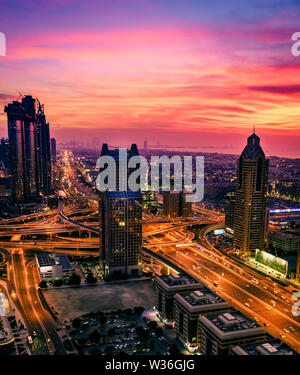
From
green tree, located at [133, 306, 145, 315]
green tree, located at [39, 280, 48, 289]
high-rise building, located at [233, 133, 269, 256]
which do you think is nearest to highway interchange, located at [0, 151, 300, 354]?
green tree, located at [39, 280, 48, 289]

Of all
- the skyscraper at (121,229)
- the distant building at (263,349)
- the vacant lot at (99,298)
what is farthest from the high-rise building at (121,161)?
the distant building at (263,349)

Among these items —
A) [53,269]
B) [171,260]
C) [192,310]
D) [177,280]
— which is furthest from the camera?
[171,260]

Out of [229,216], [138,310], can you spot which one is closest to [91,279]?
[138,310]

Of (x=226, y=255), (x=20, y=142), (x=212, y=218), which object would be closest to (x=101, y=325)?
(x=226, y=255)

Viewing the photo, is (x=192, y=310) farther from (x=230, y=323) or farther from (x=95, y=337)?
(x=95, y=337)

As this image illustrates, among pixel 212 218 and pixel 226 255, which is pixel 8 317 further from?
pixel 212 218

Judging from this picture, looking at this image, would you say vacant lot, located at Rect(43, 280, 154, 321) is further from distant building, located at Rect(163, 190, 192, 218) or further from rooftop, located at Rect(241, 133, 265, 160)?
distant building, located at Rect(163, 190, 192, 218)
